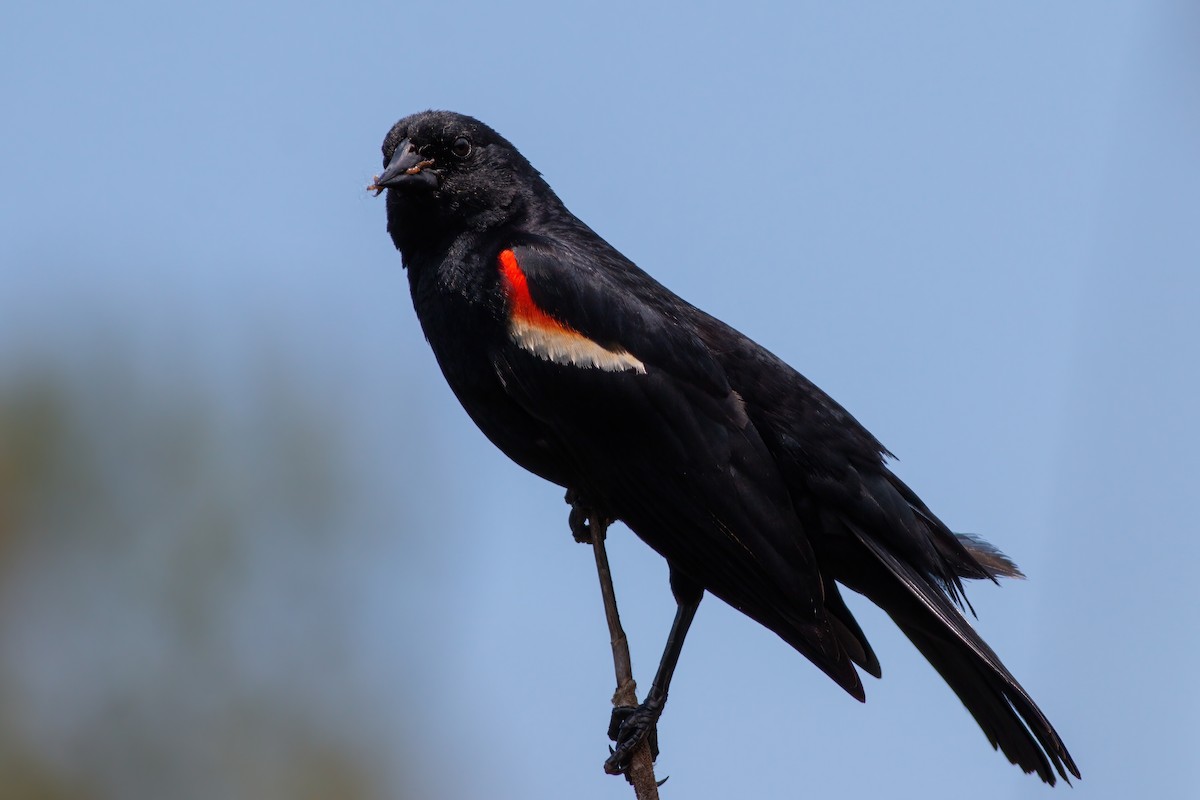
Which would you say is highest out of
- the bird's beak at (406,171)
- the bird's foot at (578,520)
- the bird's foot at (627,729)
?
the bird's beak at (406,171)

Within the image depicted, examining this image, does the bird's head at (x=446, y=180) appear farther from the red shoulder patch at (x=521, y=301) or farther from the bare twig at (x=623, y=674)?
the bare twig at (x=623, y=674)

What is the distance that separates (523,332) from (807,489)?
106 centimetres

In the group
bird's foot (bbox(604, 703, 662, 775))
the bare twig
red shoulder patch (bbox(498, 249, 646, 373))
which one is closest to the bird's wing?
red shoulder patch (bbox(498, 249, 646, 373))

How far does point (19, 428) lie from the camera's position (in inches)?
397

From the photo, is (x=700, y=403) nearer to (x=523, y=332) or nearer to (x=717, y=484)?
(x=717, y=484)

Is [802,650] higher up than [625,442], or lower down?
lower down

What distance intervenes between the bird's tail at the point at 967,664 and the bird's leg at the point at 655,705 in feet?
1.85

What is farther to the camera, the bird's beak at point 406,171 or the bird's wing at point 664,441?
the bird's beak at point 406,171

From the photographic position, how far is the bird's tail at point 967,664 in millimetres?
4246

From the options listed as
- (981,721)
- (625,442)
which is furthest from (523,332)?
(981,721)

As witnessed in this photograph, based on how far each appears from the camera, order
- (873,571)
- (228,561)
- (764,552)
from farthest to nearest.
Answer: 1. (228,561)
2. (873,571)
3. (764,552)

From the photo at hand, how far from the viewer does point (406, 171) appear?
475cm

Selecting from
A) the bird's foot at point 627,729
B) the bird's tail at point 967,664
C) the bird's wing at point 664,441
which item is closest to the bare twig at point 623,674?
the bird's foot at point 627,729

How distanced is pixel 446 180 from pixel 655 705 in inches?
77.1
